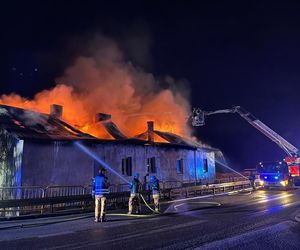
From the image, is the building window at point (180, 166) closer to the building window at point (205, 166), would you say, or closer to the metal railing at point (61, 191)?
the building window at point (205, 166)

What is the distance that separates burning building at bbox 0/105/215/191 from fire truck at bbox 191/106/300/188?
4.85m

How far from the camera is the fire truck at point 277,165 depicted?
978 inches

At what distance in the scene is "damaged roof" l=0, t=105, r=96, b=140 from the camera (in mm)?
18172

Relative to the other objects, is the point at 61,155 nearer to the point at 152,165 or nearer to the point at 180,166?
the point at 152,165

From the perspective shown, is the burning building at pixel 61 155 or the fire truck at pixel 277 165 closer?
the burning building at pixel 61 155

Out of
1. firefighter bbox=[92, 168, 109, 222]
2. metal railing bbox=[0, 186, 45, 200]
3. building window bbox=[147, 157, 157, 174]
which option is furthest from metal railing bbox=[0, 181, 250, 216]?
building window bbox=[147, 157, 157, 174]

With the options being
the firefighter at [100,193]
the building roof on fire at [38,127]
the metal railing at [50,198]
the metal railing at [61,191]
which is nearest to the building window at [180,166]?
the building roof on fire at [38,127]

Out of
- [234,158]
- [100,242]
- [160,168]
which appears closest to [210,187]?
[160,168]

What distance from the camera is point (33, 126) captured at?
825 inches

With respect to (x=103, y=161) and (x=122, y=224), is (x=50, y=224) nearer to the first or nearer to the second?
(x=122, y=224)

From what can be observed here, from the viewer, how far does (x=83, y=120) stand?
1379 inches

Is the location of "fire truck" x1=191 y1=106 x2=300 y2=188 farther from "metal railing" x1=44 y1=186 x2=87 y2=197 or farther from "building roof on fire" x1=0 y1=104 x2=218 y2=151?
"metal railing" x1=44 y1=186 x2=87 y2=197

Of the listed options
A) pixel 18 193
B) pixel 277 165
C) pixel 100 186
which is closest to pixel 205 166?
pixel 277 165

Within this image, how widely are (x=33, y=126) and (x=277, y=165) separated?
18.9m
